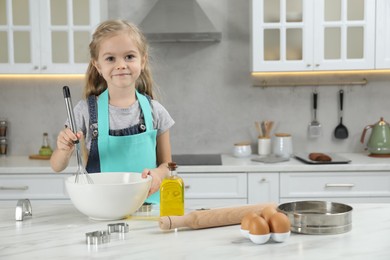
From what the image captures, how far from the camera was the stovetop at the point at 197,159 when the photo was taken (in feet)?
12.1

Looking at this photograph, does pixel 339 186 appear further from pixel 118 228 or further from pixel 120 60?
pixel 118 228

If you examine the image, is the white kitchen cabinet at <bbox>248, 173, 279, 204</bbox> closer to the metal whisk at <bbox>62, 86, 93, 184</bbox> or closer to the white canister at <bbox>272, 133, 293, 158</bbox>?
the white canister at <bbox>272, 133, 293, 158</bbox>

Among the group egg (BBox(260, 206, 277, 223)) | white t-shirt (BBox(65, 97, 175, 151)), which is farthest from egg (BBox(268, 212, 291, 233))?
white t-shirt (BBox(65, 97, 175, 151))

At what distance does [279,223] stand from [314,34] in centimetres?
239

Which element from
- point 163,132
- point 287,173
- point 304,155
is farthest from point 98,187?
point 304,155

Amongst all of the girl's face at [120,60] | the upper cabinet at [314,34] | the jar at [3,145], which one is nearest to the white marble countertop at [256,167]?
the jar at [3,145]

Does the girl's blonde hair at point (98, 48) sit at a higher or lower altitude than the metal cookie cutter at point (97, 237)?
higher

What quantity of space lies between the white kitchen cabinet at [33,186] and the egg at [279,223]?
2223 millimetres

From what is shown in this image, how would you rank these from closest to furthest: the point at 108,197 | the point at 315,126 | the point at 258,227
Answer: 1. the point at 258,227
2. the point at 108,197
3. the point at 315,126

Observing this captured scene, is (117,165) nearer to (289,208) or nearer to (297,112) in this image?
(289,208)

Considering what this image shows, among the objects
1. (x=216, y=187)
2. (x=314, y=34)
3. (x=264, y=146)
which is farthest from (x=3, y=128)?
(x=314, y=34)

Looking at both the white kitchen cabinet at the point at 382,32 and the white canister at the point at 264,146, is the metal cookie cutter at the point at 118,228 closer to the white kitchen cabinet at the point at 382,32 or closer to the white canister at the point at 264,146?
the white canister at the point at 264,146

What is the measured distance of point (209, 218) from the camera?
1753mm

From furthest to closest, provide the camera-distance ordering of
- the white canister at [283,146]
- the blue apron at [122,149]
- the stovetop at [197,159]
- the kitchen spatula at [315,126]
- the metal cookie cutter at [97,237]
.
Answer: the kitchen spatula at [315,126], the white canister at [283,146], the stovetop at [197,159], the blue apron at [122,149], the metal cookie cutter at [97,237]
